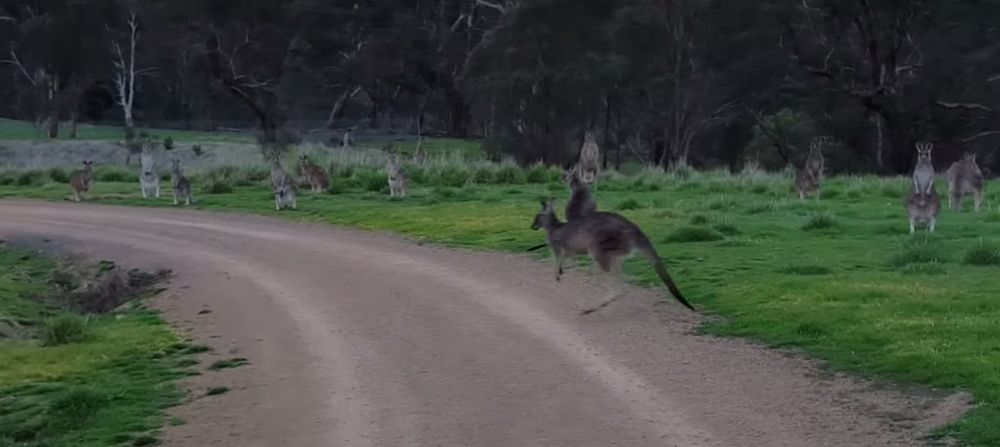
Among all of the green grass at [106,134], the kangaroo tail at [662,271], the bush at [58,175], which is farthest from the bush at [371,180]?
the green grass at [106,134]

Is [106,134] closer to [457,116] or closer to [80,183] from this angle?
[457,116]

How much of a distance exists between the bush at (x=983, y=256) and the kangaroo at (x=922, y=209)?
328 cm

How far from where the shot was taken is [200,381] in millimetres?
11602

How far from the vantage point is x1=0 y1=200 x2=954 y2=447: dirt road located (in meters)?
9.30

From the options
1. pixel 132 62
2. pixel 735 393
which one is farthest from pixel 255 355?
pixel 132 62

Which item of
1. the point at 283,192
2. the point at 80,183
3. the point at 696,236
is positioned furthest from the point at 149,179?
the point at 696,236

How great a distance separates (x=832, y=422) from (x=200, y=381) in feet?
17.1

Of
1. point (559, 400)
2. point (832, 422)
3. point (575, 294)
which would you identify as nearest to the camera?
point (832, 422)

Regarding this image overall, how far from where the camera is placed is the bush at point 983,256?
52.0 ft

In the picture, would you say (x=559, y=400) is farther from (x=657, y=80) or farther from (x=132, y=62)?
(x=132, y=62)

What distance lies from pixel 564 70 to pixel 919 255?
34.2m

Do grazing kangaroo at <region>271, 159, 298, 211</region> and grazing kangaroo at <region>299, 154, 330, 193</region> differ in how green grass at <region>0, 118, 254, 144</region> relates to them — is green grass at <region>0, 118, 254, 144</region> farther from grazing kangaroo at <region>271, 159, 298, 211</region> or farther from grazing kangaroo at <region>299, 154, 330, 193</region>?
grazing kangaroo at <region>271, 159, 298, 211</region>

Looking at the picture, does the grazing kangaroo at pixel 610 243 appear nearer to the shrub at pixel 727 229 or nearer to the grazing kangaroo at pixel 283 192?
the shrub at pixel 727 229

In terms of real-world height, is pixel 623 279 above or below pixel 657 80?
below
